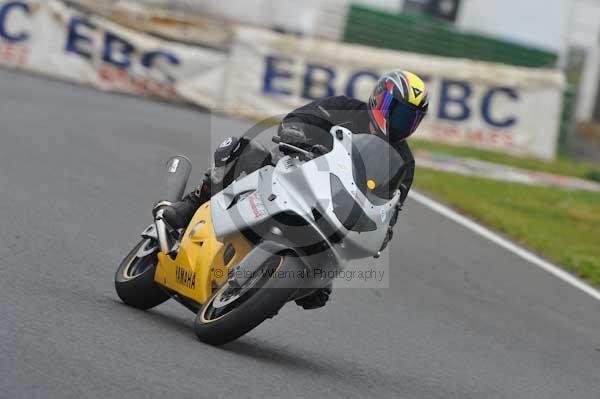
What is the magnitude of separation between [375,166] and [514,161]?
14.2 meters

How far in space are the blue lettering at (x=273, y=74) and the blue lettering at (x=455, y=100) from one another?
99.0 inches

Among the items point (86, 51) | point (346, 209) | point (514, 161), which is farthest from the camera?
point (514, 161)

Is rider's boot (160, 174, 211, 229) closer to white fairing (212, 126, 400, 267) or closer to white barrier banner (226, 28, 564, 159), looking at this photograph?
white fairing (212, 126, 400, 267)

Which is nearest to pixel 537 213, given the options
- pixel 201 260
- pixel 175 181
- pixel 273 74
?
pixel 273 74

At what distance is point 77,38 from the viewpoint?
20.1 meters

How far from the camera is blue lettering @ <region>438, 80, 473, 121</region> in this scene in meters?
21.1

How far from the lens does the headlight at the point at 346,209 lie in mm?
6082

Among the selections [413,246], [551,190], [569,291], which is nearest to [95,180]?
[413,246]

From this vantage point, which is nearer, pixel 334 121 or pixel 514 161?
pixel 334 121

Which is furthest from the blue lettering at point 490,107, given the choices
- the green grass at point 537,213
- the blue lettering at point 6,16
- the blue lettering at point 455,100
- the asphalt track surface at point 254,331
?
the asphalt track surface at point 254,331

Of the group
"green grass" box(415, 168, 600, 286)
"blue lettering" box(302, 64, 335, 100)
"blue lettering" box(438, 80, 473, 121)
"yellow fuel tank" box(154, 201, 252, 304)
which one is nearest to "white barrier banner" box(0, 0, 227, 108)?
"blue lettering" box(302, 64, 335, 100)

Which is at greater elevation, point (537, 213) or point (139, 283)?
point (139, 283)

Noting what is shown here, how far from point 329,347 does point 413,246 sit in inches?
166

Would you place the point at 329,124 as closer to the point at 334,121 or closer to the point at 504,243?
the point at 334,121
